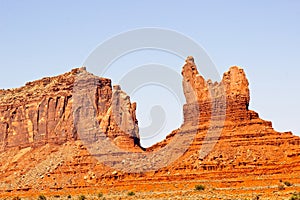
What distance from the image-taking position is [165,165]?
109 meters

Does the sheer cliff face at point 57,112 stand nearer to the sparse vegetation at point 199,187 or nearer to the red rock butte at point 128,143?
the red rock butte at point 128,143

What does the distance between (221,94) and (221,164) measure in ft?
51.4

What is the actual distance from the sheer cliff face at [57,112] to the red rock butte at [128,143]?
0.18 metres

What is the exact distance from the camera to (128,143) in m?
126

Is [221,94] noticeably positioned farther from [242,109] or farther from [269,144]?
[269,144]

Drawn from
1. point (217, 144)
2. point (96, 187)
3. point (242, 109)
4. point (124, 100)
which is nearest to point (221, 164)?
point (217, 144)

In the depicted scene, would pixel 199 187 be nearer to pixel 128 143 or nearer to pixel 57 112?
pixel 128 143

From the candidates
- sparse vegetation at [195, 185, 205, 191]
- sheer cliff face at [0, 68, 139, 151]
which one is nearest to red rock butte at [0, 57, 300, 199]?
sheer cliff face at [0, 68, 139, 151]

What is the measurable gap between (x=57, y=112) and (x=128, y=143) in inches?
692

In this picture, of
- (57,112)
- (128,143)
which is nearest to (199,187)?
(128,143)

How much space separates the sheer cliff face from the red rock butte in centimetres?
18

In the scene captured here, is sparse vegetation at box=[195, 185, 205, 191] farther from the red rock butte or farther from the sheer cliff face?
the sheer cliff face

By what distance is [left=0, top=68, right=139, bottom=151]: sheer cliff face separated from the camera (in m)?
131

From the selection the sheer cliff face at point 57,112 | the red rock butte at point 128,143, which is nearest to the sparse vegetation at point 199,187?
the red rock butte at point 128,143
